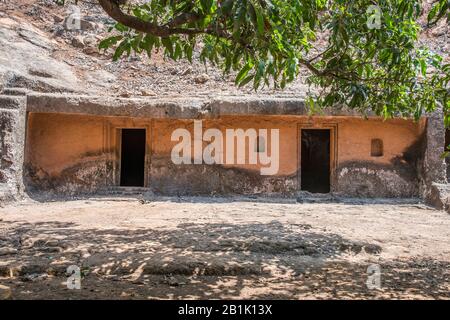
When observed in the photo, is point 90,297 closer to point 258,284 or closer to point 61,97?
point 258,284

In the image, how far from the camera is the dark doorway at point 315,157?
1371 cm

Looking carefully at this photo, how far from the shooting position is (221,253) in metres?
4.48

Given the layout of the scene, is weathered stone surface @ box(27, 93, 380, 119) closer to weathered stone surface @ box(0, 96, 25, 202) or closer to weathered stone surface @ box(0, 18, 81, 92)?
weathered stone surface @ box(0, 96, 25, 202)

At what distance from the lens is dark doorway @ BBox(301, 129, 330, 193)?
13.7 m

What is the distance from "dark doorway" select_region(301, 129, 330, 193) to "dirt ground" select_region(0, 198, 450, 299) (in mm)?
6134

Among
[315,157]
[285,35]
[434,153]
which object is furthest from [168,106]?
[315,157]

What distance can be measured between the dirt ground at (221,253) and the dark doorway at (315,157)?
20.1ft

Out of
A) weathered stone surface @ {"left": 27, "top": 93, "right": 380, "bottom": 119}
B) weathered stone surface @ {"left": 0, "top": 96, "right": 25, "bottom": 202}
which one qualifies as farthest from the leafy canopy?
weathered stone surface @ {"left": 0, "top": 96, "right": 25, "bottom": 202}

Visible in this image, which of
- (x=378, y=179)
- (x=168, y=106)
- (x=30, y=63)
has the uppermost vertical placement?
(x=30, y=63)

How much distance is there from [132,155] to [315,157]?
20.7 feet

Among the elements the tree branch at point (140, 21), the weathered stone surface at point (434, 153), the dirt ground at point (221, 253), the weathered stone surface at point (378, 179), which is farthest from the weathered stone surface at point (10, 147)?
the weathered stone surface at point (434, 153)

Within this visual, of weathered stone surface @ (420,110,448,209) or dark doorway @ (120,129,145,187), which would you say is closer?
weathered stone surface @ (420,110,448,209)

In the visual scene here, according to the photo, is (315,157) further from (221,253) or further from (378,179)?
(221,253)

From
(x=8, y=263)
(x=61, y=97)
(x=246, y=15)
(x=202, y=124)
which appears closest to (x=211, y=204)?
(x=202, y=124)
